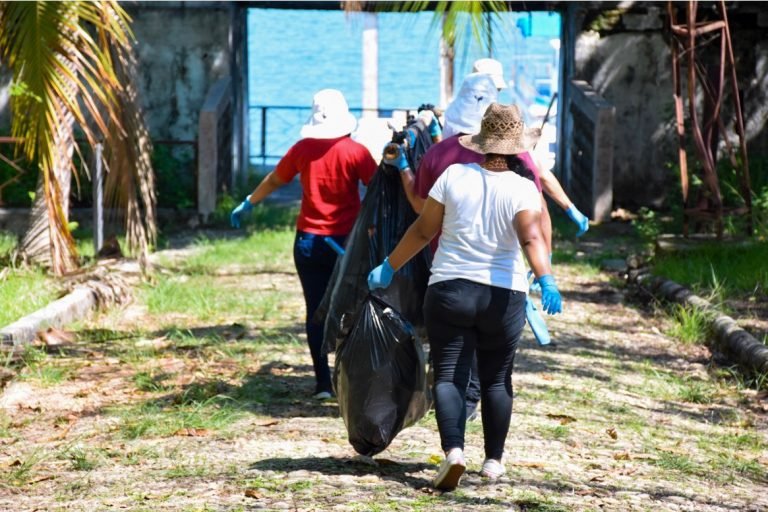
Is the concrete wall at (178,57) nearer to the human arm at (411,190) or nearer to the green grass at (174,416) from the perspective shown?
the green grass at (174,416)

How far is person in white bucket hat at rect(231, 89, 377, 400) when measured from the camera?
7102mm

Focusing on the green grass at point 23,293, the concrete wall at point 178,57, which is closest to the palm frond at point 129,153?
the green grass at point 23,293

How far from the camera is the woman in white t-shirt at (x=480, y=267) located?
5.36 metres

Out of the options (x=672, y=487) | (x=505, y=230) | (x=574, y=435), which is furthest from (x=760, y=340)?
(x=505, y=230)

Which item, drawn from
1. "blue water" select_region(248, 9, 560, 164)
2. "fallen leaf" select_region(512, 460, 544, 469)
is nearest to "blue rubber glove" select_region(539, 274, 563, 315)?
"fallen leaf" select_region(512, 460, 544, 469)

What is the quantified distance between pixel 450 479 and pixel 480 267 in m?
0.85

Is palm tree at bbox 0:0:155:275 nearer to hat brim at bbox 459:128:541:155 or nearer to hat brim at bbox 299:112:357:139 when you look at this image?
hat brim at bbox 299:112:357:139

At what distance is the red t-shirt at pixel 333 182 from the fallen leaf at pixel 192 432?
125 centimetres

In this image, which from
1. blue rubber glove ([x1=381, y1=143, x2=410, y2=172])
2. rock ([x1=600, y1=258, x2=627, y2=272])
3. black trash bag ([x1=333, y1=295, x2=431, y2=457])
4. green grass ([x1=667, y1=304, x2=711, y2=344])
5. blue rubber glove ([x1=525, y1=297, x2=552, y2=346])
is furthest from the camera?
rock ([x1=600, y1=258, x2=627, y2=272])

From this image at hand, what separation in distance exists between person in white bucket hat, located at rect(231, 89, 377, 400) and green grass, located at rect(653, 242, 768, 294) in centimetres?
462

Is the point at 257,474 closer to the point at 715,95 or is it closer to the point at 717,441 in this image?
the point at 717,441

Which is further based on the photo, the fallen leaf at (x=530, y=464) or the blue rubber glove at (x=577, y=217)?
the blue rubber glove at (x=577, y=217)

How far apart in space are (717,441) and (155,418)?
9.38 ft

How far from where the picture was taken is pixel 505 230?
537cm
